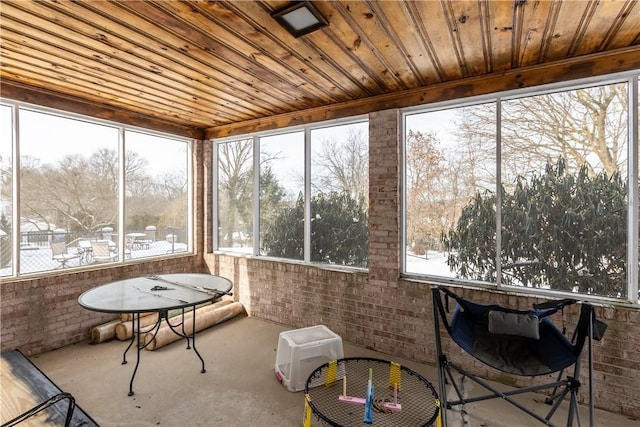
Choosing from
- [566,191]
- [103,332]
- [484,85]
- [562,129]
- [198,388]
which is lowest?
[198,388]

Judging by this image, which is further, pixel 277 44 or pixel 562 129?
pixel 562 129

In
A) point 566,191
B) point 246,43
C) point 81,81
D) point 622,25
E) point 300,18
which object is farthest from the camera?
point 81,81

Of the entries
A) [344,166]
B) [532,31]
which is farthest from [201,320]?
[532,31]

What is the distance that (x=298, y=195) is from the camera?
425 cm

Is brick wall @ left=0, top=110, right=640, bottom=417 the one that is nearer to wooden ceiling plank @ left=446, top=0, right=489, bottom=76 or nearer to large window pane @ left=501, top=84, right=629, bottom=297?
large window pane @ left=501, top=84, right=629, bottom=297

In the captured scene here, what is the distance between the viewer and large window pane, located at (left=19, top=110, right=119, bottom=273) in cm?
334

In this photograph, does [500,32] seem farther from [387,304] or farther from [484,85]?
[387,304]

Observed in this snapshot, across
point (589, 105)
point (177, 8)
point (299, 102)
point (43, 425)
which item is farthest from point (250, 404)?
point (589, 105)

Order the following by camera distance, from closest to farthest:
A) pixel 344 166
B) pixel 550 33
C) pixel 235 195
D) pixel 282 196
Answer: pixel 550 33
pixel 344 166
pixel 282 196
pixel 235 195

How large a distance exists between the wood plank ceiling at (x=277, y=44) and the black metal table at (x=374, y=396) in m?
2.52

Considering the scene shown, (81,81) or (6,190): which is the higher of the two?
(81,81)

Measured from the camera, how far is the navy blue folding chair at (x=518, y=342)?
1.96m

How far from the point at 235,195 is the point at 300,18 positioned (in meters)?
3.28

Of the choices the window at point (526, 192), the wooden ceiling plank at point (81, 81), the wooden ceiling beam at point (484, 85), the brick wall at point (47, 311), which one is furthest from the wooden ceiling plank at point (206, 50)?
the brick wall at point (47, 311)
